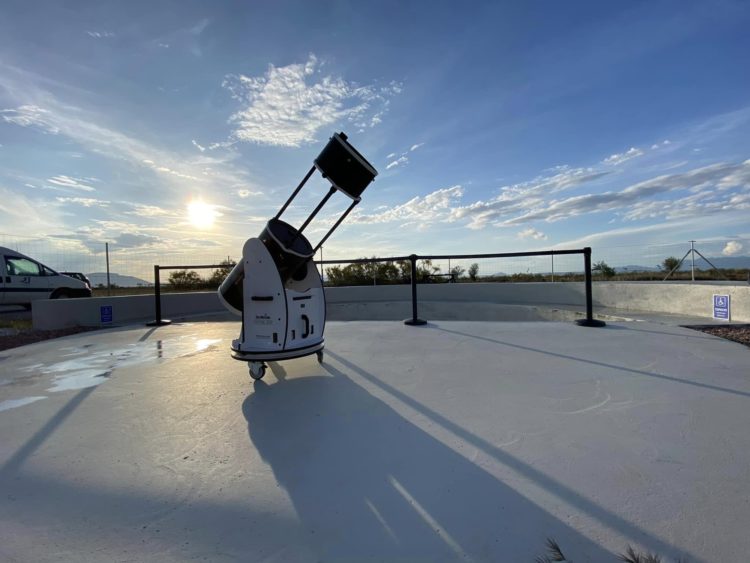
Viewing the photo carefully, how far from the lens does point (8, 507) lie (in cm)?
133

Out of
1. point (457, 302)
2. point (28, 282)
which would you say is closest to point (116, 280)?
point (28, 282)

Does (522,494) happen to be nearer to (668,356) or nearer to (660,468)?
(660,468)

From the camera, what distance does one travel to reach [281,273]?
2.70 metres

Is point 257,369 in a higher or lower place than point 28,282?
lower

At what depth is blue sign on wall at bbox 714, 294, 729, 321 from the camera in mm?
4941

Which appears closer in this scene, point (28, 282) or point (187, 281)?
point (28, 282)

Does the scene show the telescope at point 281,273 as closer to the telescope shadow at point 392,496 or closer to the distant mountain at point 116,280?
the telescope shadow at point 392,496

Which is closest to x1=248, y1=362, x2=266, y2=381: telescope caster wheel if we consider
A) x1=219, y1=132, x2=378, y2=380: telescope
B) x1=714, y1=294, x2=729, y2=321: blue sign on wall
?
x1=219, y1=132, x2=378, y2=380: telescope

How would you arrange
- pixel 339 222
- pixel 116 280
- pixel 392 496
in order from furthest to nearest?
1. pixel 116 280
2. pixel 339 222
3. pixel 392 496

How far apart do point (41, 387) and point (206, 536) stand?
8.15 ft

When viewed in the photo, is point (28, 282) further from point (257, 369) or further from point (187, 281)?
point (257, 369)

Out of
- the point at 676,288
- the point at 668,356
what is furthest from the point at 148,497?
the point at 676,288

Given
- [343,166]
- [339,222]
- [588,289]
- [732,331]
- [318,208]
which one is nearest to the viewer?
[343,166]

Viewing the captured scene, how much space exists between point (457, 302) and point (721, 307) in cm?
455
